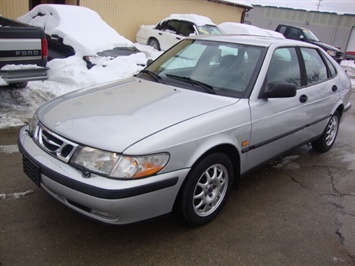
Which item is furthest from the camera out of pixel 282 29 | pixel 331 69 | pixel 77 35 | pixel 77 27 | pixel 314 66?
pixel 282 29

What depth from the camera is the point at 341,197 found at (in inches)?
153

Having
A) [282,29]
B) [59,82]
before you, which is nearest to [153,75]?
[59,82]

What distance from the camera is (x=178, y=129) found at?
8.63 ft

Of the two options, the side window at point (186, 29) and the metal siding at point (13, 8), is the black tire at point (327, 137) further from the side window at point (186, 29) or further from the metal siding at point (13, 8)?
the metal siding at point (13, 8)

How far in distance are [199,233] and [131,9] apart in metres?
13.5

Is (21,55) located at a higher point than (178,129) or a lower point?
lower

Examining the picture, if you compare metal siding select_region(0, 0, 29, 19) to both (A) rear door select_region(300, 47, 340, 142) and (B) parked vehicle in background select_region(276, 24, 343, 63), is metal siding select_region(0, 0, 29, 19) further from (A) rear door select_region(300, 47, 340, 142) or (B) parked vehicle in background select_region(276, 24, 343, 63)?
(B) parked vehicle in background select_region(276, 24, 343, 63)

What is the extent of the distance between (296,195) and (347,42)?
3117 cm

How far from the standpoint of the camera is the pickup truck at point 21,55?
16.2 ft

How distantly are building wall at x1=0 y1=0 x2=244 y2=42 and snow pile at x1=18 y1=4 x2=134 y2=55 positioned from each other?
2.14 m

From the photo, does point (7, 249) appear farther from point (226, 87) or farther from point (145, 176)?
point (226, 87)

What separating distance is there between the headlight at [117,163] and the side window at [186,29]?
1099 cm

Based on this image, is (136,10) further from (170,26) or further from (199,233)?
(199,233)

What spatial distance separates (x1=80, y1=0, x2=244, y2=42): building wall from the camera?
45.5 ft
